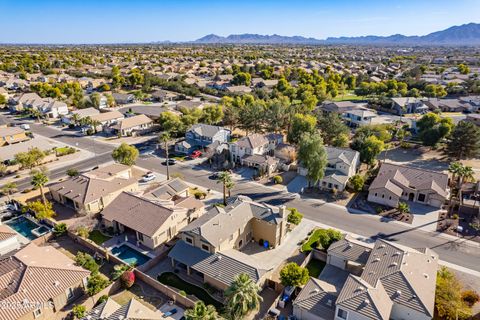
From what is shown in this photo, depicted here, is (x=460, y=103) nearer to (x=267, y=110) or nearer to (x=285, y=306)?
(x=267, y=110)

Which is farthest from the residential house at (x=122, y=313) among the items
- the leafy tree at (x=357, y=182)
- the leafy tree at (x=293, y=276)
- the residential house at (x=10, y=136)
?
the residential house at (x=10, y=136)

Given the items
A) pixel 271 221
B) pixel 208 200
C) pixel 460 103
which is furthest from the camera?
pixel 460 103

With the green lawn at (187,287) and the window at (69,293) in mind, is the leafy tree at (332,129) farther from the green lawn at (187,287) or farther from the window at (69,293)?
the window at (69,293)

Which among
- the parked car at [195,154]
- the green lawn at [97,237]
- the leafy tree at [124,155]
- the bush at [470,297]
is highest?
the leafy tree at [124,155]

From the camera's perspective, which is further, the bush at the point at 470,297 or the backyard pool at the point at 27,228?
the backyard pool at the point at 27,228

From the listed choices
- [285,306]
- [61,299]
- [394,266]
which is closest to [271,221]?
[285,306]

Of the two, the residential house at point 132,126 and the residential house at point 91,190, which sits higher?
the residential house at point 132,126
